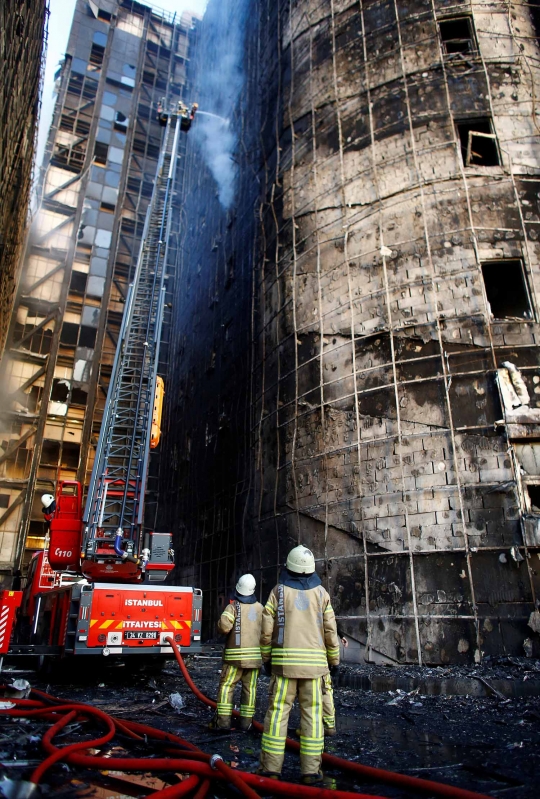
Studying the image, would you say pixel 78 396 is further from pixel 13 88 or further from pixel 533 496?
pixel 533 496

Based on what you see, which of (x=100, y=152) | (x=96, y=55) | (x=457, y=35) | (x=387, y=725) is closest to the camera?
(x=387, y=725)

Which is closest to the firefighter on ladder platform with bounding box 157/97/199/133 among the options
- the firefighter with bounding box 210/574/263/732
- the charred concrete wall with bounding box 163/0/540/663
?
the charred concrete wall with bounding box 163/0/540/663

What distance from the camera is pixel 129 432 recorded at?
11594 mm

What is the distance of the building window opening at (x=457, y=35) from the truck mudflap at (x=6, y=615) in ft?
43.7

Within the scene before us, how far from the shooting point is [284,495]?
1141 cm

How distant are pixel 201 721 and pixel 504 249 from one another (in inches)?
358

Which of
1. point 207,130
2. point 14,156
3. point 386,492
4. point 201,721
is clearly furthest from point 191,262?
point 201,721

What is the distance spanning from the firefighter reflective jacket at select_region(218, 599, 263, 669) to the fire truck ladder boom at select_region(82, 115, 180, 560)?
3.86 metres

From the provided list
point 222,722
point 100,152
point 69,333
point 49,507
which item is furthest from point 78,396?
point 222,722

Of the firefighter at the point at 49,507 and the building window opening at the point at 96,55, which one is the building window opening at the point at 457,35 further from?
the building window opening at the point at 96,55

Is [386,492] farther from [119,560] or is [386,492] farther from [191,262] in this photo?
[191,262]

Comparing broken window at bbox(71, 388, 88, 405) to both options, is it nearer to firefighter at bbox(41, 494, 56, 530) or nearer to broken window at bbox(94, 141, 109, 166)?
broken window at bbox(94, 141, 109, 166)

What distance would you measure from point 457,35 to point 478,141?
314 cm

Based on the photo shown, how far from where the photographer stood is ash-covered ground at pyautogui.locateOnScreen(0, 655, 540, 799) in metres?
3.51
